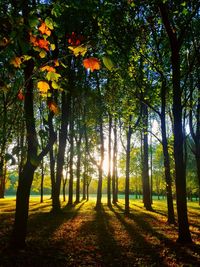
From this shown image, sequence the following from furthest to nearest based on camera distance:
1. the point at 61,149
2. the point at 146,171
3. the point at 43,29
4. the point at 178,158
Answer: the point at 146,171
the point at 61,149
the point at 178,158
the point at 43,29

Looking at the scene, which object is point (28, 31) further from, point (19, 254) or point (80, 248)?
point (80, 248)

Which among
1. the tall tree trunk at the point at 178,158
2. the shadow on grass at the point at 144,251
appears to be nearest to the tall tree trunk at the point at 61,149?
the shadow on grass at the point at 144,251

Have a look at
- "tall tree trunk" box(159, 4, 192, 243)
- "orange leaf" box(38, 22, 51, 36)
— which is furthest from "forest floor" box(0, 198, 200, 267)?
"orange leaf" box(38, 22, 51, 36)

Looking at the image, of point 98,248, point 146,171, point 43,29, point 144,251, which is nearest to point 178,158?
point 144,251

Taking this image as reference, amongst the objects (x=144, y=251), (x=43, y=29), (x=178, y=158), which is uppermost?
(x=43, y=29)

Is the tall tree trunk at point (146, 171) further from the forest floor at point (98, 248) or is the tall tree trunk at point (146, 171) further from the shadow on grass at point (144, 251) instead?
the shadow on grass at point (144, 251)

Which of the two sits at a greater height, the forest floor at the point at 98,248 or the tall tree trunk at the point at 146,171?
the tall tree trunk at the point at 146,171

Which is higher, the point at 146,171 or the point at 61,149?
the point at 61,149

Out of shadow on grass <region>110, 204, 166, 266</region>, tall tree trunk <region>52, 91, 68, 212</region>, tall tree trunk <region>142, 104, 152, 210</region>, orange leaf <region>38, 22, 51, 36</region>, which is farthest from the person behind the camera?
tall tree trunk <region>142, 104, 152, 210</region>

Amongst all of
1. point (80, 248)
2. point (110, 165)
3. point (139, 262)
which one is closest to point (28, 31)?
point (139, 262)

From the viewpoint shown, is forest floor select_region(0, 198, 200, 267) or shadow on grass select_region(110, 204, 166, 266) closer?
forest floor select_region(0, 198, 200, 267)

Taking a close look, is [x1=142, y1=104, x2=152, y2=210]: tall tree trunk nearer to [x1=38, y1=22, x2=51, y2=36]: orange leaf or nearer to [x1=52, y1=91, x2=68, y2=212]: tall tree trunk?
[x1=52, y1=91, x2=68, y2=212]: tall tree trunk

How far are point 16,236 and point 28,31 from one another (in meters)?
8.95

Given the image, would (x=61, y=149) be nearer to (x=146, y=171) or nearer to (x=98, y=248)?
(x=146, y=171)
